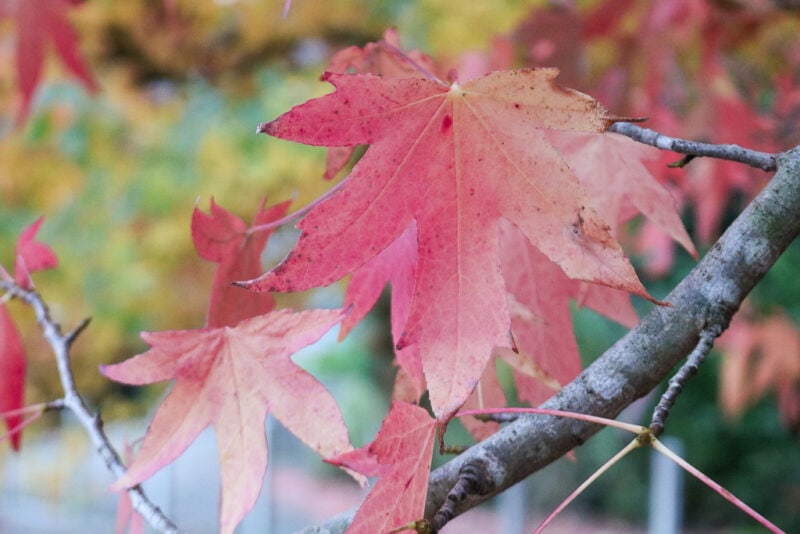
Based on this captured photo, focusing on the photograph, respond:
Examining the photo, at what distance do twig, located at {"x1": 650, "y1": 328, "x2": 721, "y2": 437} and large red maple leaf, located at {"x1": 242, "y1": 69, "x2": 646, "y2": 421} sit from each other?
7 centimetres

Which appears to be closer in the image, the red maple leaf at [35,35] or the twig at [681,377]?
the twig at [681,377]

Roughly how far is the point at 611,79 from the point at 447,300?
3.28 feet

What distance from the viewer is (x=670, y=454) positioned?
37 cm

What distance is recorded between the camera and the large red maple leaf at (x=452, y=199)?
1.24 ft

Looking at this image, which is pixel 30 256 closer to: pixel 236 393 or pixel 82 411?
pixel 82 411

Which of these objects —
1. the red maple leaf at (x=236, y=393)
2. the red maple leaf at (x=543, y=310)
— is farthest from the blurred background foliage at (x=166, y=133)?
the red maple leaf at (x=236, y=393)

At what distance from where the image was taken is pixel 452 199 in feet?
1.39

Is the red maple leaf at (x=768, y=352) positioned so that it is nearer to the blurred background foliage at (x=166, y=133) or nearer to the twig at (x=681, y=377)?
the blurred background foliage at (x=166, y=133)

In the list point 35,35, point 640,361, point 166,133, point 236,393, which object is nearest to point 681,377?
point 640,361

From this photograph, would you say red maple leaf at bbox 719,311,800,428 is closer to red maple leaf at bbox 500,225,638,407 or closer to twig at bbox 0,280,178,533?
red maple leaf at bbox 500,225,638,407

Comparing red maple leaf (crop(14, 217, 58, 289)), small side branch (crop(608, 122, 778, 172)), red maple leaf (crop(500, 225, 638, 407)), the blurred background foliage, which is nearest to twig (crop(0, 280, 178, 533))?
red maple leaf (crop(14, 217, 58, 289))

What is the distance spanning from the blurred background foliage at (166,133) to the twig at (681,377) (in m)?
1.36

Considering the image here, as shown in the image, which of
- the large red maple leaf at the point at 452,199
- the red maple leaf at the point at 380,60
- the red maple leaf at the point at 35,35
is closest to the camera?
the large red maple leaf at the point at 452,199

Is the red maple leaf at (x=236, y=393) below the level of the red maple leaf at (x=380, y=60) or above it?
below
